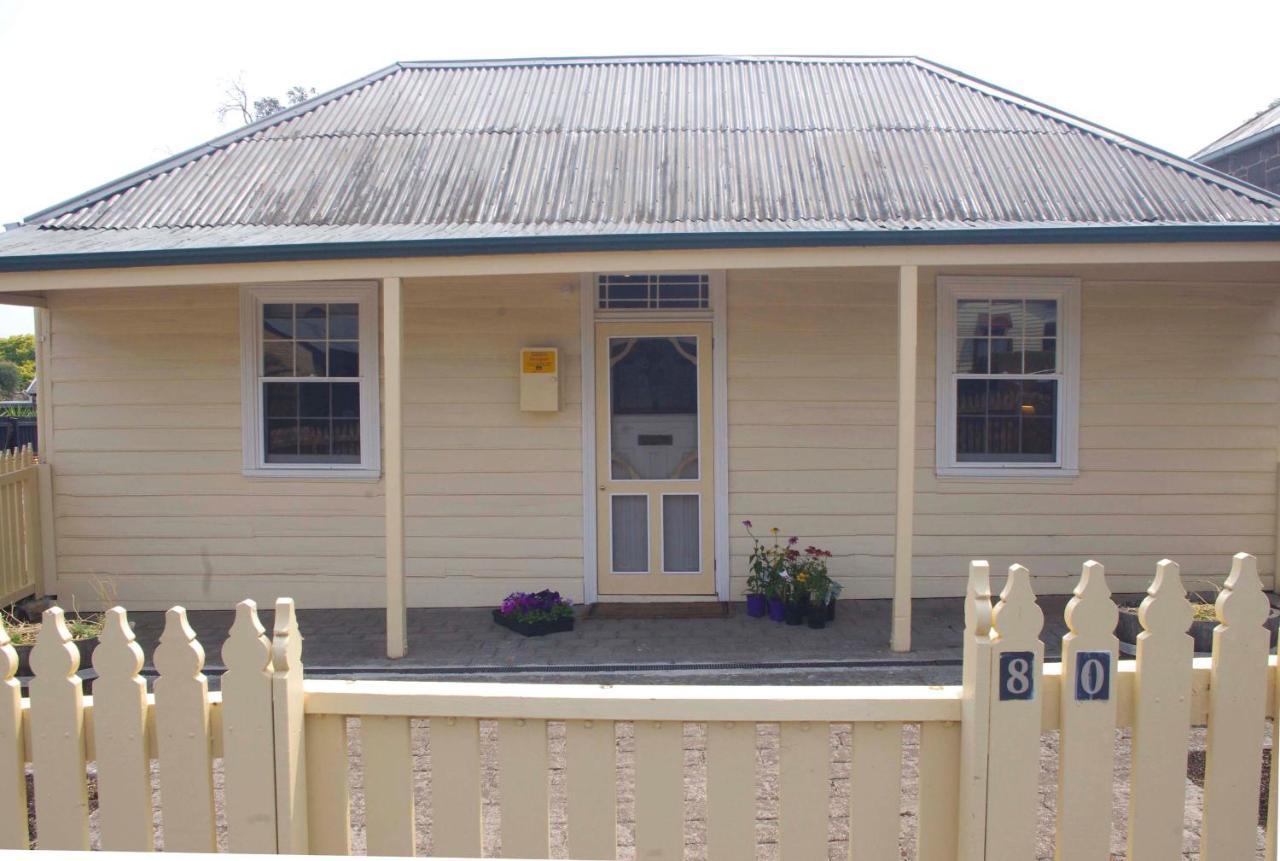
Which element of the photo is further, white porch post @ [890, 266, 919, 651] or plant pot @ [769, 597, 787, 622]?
plant pot @ [769, 597, 787, 622]

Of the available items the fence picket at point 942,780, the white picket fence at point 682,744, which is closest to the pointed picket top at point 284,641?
the white picket fence at point 682,744

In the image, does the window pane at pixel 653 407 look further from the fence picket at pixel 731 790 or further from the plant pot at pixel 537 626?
the fence picket at pixel 731 790

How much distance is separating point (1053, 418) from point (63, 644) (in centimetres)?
708

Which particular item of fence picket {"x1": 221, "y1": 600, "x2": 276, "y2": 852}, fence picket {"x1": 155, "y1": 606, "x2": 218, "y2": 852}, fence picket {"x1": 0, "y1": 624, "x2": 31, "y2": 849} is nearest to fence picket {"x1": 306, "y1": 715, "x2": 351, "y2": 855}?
fence picket {"x1": 221, "y1": 600, "x2": 276, "y2": 852}

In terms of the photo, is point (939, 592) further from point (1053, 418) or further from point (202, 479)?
point (202, 479)

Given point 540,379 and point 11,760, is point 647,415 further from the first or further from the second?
point 11,760

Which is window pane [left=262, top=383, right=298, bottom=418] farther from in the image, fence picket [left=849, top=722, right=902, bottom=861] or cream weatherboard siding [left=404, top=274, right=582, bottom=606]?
fence picket [left=849, top=722, right=902, bottom=861]

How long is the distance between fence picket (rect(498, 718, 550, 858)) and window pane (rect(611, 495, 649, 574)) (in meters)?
5.28

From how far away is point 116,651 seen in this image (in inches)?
88.7

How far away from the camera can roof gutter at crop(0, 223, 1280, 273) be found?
5918 mm

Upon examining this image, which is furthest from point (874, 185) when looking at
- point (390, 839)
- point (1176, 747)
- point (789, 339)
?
point (390, 839)

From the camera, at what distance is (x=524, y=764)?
227 cm

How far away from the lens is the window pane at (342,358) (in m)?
7.55

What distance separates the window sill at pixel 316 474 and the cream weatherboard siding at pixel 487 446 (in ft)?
1.12
